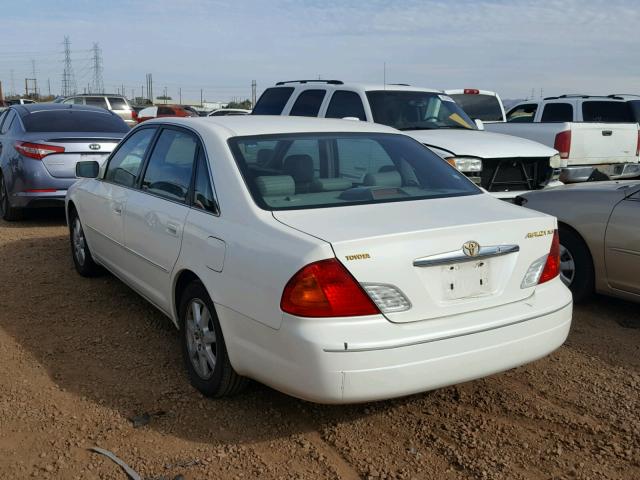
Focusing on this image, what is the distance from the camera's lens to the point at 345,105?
8586 millimetres

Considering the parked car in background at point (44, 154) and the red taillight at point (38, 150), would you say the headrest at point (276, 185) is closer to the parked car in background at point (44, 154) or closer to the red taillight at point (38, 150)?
the parked car in background at point (44, 154)

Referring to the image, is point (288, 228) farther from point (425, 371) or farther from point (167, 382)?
point (167, 382)

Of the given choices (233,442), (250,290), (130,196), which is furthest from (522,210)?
(130,196)

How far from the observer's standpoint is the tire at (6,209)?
8895 millimetres

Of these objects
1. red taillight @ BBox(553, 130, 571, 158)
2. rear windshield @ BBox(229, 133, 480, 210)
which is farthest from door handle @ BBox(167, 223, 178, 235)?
red taillight @ BBox(553, 130, 571, 158)

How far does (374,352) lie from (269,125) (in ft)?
6.17

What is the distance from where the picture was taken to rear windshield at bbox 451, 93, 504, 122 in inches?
506

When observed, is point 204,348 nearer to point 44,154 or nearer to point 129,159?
point 129,159

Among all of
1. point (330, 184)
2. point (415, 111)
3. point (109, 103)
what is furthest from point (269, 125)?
point (109, 103)

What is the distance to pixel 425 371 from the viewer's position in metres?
3.01

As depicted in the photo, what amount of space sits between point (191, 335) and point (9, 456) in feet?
3.68

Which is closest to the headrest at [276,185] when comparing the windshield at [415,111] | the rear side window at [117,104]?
the windshield at [415,111]

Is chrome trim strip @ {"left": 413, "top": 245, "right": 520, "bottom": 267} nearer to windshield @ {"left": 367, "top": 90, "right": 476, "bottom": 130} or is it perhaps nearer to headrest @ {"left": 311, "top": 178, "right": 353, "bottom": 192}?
headrest @ {"left": 311, "top": 178, "right": 353, "bottom": 192}

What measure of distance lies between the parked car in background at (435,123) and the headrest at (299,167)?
11.5 feet
